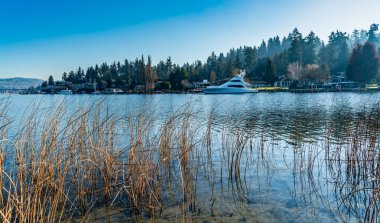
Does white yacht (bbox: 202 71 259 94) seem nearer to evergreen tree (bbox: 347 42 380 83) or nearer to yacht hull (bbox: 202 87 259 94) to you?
yacht hull (bbox: 202 87 259 94)

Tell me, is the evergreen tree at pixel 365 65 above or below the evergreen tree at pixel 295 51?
below

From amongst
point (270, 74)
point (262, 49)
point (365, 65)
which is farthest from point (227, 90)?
point (262, 49)

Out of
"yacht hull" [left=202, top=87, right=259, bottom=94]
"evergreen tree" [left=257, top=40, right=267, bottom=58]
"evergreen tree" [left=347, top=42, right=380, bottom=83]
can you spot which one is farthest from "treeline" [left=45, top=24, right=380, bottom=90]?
"evergreen tree" [left=257, top=40, right=267, bottom=58]

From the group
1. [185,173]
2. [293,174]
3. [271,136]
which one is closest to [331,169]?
[293,174]

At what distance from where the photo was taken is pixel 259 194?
601 cm

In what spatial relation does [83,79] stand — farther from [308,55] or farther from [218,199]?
[218,199]

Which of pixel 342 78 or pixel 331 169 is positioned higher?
pixel 342 78

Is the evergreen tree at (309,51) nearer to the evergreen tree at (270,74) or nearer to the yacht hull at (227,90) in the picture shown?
the evergreen tree at (270,74)

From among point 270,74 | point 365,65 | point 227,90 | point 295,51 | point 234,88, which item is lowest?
point 227,90

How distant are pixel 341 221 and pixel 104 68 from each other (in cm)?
11485

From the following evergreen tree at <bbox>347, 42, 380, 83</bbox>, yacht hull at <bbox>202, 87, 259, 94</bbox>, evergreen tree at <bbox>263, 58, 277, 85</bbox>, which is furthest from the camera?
evergreen tree at <bbox>263, 58, 277, 85</bbox>

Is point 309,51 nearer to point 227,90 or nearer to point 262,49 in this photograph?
point 227,90

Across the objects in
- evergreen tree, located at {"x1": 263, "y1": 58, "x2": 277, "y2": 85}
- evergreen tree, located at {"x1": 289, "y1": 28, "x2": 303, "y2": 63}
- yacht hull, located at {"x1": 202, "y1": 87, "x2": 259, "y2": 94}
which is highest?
evergreen tree, located at {"x1": 289, "y1": 28, "x2": 303, "y2": 63}

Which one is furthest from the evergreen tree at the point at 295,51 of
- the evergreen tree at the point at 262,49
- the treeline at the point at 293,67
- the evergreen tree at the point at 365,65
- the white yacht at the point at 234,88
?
the evergreen tree at the point at 262,49
